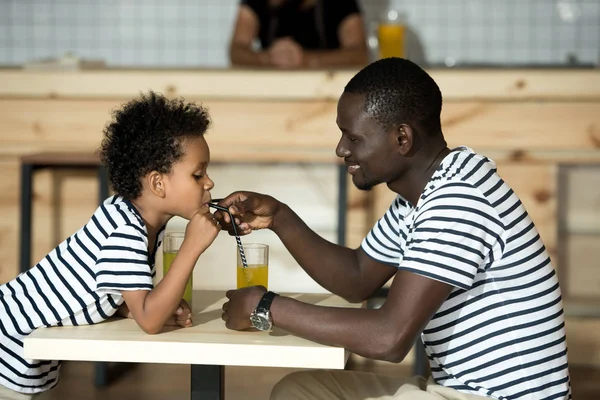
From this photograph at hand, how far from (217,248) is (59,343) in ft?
4.42

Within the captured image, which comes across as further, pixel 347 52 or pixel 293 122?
pixel 347 52

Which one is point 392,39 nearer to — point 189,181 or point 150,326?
point 189,181

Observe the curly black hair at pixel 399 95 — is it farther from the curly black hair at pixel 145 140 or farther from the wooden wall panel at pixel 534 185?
the wooden wall panel at pixel 534 185

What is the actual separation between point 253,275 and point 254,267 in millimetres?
14

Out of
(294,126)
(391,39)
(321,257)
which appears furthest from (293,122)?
(321,257)

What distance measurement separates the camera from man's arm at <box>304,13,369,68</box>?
9.75 feet

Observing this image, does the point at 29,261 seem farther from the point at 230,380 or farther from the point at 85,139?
the point at 230,380

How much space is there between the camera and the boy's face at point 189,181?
1.42 meters

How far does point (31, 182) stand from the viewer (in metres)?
2.51

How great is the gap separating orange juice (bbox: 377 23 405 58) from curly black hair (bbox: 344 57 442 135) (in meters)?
1.48

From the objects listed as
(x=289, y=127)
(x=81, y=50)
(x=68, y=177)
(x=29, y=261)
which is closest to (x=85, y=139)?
(x=68, y=177)

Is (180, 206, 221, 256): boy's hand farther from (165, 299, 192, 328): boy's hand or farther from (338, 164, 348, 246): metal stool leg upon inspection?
(338, 164, 348, 246): metal stool leg

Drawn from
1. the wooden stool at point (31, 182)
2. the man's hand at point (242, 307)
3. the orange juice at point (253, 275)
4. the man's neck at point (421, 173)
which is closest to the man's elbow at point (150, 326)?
the man's hand at point (242, 307)

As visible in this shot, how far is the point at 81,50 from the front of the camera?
3730 mm
